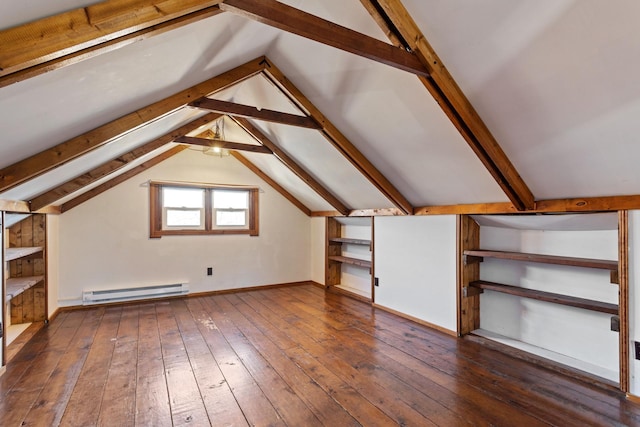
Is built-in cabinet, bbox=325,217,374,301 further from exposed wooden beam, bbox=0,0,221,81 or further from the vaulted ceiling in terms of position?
exposed wooden beam, bbox=0,0,221,81

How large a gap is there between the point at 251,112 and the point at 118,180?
2791 mm

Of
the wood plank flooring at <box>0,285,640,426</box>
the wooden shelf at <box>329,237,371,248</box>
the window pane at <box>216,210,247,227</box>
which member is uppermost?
the window pane at <box>216,210,247,227</box>

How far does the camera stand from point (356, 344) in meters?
3.17

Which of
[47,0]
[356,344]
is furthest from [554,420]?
[47,0]

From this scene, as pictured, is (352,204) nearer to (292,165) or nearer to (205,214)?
(292,165)

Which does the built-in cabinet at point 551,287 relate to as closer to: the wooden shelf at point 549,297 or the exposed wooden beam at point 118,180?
the wooden shelf at point 549,297

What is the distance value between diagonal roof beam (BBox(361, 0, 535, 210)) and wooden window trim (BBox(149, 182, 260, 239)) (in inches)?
159

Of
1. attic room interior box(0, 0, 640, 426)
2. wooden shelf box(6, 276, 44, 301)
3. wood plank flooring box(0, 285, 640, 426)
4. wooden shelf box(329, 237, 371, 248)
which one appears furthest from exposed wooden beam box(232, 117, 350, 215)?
wooden shelf box(6, 276, 44, 301)

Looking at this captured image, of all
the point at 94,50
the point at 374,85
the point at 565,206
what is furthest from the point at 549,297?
the point at 94,50

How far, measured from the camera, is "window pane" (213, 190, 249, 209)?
215 inches

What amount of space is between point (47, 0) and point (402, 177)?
308cm

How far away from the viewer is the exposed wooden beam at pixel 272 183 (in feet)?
18.2

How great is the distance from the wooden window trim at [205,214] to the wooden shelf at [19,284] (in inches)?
58.3

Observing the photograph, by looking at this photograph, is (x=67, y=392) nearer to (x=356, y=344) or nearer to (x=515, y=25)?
(x=356, y=344)
